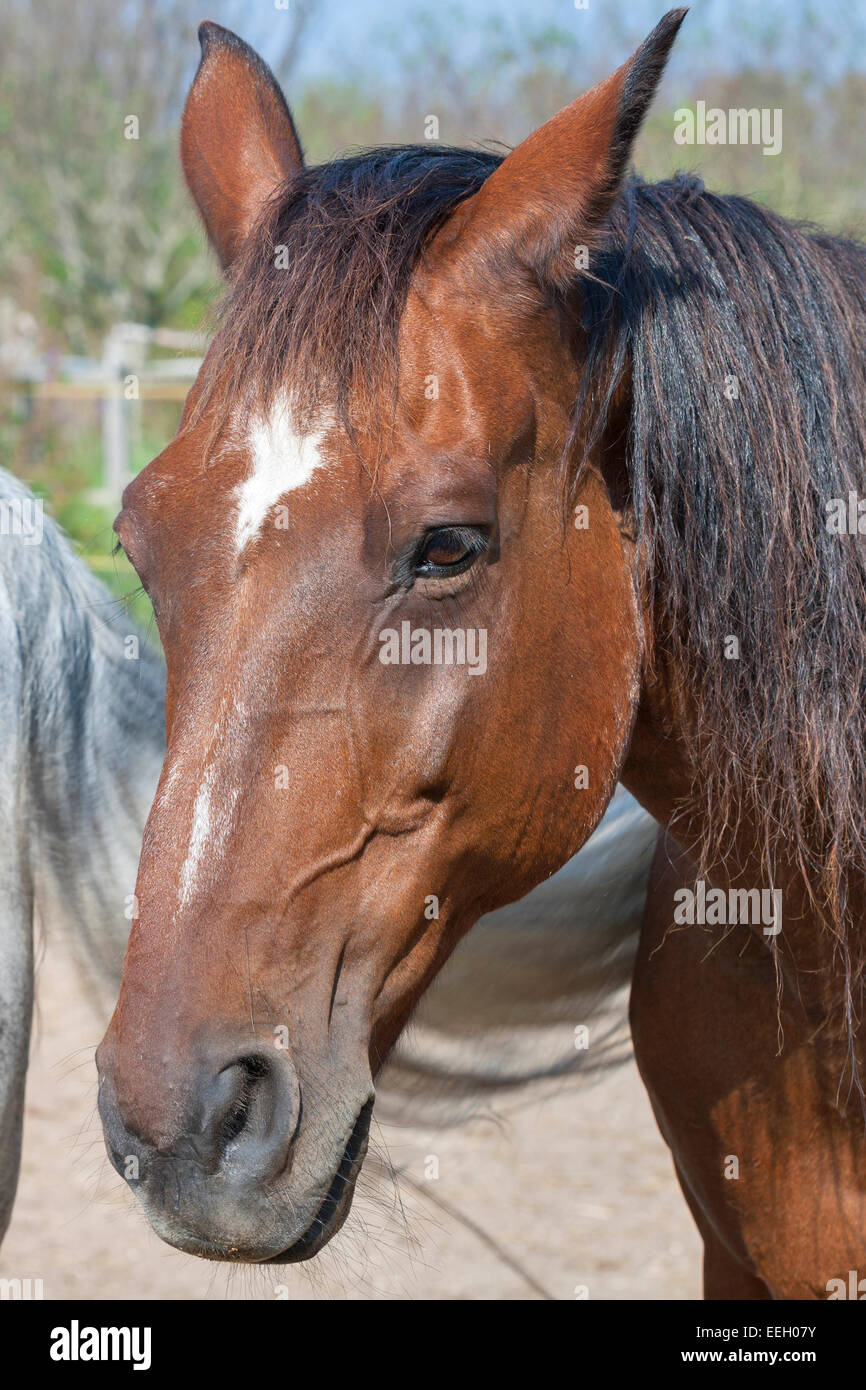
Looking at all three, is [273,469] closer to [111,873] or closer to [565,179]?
[565,179]

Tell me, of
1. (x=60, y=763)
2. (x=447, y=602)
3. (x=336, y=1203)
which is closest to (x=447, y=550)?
(x=447, y=602)

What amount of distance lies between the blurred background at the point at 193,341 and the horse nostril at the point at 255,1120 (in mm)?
506

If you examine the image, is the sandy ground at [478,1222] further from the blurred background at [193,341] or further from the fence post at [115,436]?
the fence post at [115,436]

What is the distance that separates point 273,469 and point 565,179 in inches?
22.9

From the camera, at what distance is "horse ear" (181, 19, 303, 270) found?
6.86 ft

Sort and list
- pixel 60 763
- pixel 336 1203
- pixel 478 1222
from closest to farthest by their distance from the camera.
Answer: pixel 336 1203
pixel 60 763
pixel 478 1222

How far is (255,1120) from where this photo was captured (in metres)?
1.49

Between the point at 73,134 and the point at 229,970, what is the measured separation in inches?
744

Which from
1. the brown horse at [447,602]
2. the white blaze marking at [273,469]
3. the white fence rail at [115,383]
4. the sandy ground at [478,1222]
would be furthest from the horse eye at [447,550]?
the white fence rail at [115,383]

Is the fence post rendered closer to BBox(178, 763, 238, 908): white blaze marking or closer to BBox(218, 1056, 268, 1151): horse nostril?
BBox(178, 763, 238, 908): white blaze marking

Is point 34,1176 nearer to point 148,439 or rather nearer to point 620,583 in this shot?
point 620,583

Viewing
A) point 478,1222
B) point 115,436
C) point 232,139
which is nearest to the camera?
point 232,139

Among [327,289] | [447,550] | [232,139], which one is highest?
[232,139]

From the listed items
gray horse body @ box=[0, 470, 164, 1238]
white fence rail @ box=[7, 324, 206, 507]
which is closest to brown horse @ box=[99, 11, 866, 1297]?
gray horse body @ box=[0, 470, 164, 1238]
